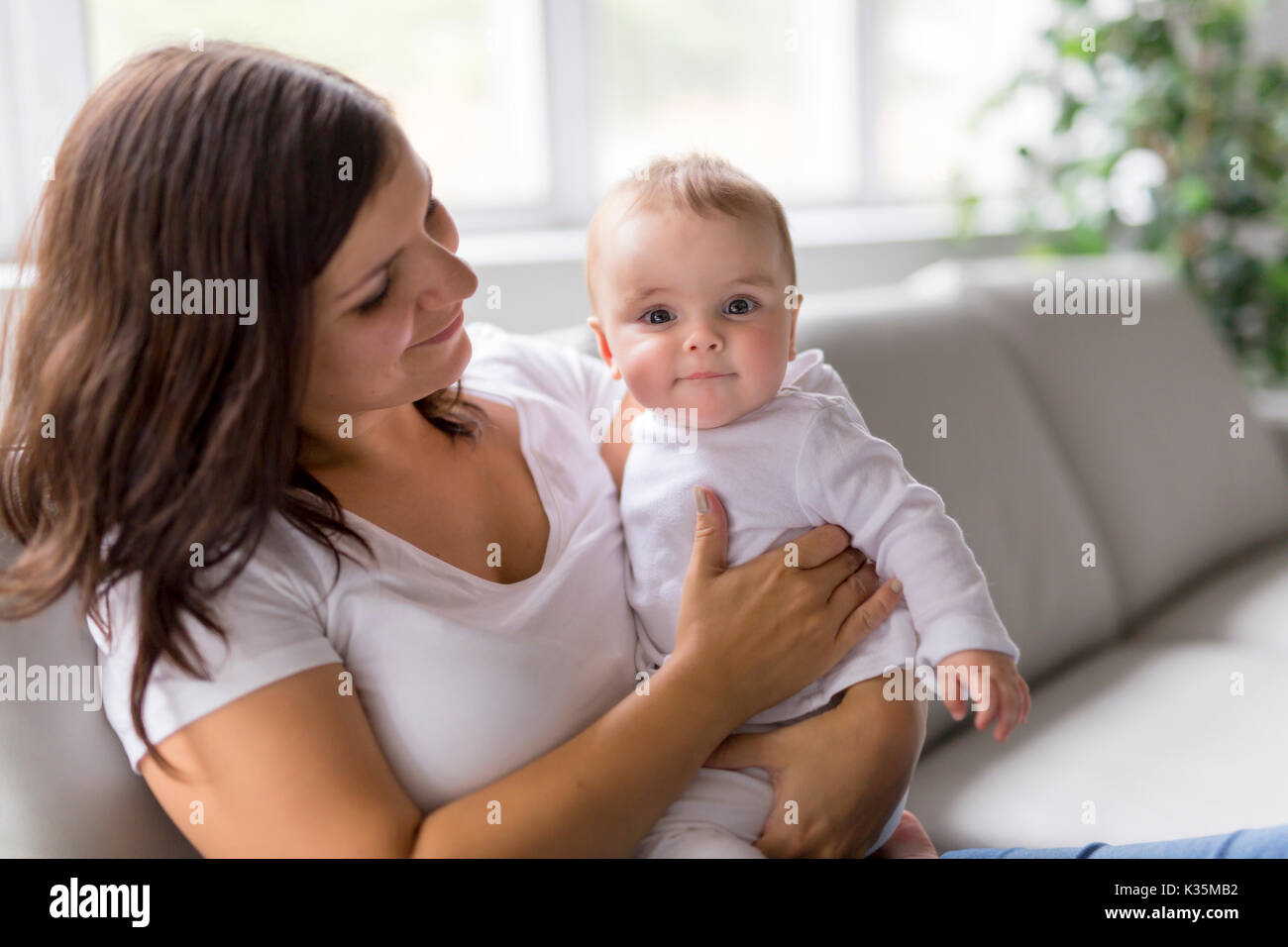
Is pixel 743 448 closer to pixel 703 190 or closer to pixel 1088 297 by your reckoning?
pixel 703 190

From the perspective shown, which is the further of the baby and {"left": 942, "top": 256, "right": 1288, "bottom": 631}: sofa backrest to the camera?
{"left": 942, "top": 256, "right": 1288, "bottom": 631}: sofa backrest

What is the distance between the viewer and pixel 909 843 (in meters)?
0.72

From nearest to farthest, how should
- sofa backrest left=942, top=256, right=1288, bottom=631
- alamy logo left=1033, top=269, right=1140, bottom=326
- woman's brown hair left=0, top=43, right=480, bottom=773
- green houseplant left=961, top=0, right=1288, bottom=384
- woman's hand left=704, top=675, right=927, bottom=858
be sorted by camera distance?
woman's brown hair left=0, top=43, right=480, bottom=773
woman's hand left=704, top=675, right=927, bottom=858
sofa backrest left=942, top=256, right=1288, bottom=631
alamy logo left=1033, top=269, right=1140, bottom=326
green houseplant left=961, top=0, right=1288, bottom=384

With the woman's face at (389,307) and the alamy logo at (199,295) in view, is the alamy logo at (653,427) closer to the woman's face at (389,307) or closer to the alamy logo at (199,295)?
the woman's face at (389,307)

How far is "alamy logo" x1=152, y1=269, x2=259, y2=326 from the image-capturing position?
0.55 m

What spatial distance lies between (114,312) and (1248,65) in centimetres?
205

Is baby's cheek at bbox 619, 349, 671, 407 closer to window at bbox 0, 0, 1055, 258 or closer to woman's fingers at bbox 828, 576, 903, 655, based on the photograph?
woman's fingers at bbox 828, 576, 903, 655

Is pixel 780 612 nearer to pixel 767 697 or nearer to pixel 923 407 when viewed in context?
pixel 767 697

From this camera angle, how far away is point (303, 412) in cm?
63

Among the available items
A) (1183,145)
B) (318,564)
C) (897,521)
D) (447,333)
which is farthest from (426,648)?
(1183,145)

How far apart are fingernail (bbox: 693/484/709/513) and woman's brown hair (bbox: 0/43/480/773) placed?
0.23 metres

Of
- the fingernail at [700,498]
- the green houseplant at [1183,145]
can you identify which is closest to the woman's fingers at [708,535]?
the fingernail at [700,498]

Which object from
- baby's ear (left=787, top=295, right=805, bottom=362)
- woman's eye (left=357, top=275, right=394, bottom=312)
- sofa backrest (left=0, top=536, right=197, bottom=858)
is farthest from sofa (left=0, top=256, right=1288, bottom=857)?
woman's eye (left=357, top=275, right=394, bottom=312)

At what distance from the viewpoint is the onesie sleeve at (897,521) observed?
0.64 meters
